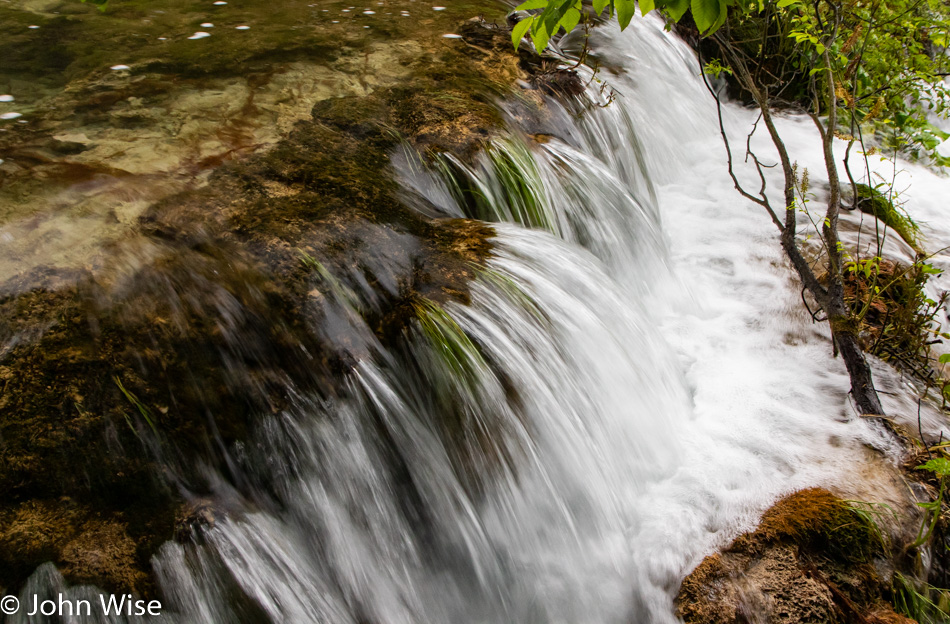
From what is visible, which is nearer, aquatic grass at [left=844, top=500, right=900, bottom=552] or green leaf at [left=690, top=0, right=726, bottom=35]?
green leaf at [left=690, top=0, right=726, bottom=35]

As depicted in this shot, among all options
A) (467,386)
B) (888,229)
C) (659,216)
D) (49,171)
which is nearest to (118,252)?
(49,171)

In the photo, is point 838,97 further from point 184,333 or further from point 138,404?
point 138,404

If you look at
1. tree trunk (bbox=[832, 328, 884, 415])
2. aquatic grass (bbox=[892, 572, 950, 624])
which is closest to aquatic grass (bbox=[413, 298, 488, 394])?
aquatic grass (bbox=[892, 572, 950, 624])

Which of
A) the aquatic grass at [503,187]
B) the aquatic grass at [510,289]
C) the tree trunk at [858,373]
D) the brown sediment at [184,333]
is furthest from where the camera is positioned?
the aquatic grass at [503,187]

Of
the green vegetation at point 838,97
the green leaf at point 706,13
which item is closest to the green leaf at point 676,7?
the green leaf at point 706,13

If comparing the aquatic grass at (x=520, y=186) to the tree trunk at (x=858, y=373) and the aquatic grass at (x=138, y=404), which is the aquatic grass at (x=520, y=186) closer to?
the tree trunk at (x=858, y=373)

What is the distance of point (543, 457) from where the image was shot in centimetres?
272

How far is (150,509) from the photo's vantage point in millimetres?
2074

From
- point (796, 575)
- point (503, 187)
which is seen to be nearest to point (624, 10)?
point (503, 187)

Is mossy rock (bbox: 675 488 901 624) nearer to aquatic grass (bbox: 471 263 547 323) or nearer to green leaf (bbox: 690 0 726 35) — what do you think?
aquatic grass (bbox: 471 263 547 323)

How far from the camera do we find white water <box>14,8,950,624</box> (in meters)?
2.31

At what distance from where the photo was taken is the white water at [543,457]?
2.31 m

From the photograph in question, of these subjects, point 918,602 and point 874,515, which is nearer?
point 918,602

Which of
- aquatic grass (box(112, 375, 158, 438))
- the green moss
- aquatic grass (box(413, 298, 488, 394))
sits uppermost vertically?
the green moss
